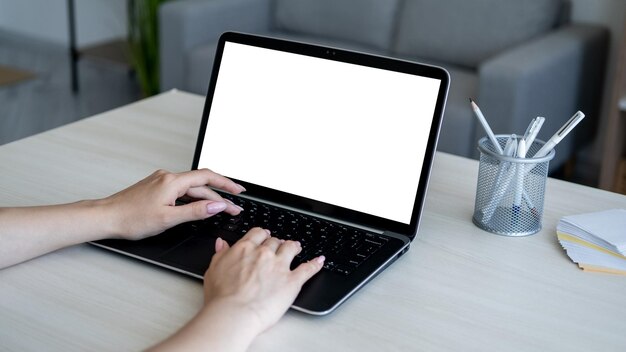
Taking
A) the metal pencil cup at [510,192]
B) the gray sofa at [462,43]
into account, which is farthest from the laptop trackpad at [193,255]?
the gray sofa at [462,43]

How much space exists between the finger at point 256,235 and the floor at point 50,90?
94.6 inches

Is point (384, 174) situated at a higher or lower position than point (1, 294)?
higher

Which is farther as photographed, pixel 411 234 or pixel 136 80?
pixel 136 80

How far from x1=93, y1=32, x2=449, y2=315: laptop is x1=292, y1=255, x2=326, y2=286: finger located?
1cm

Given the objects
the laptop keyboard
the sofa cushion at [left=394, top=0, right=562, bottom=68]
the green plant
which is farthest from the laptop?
the green plant

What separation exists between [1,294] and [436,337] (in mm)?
480

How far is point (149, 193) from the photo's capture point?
1025mm

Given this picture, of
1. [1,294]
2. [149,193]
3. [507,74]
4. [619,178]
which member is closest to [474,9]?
[507,74]

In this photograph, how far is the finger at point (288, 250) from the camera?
3.02 feet

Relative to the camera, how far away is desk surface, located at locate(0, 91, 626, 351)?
0.83m

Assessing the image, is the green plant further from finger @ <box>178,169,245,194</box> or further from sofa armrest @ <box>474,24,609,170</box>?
finger @ <box>178,169,245,194</box>

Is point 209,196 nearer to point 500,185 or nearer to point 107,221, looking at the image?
point 107,221

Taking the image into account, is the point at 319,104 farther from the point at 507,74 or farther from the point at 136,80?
the point at 136,80

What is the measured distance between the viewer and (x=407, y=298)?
0.92 m
